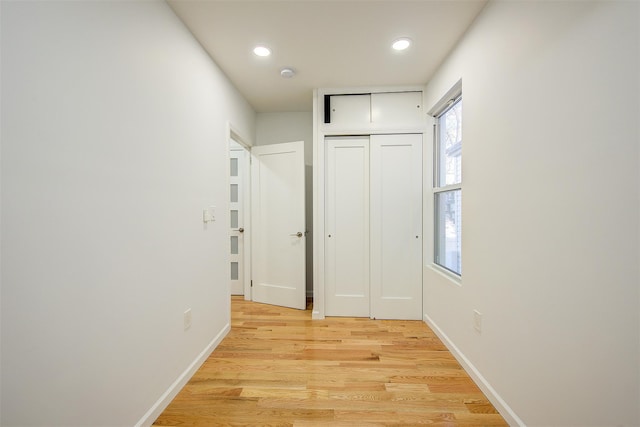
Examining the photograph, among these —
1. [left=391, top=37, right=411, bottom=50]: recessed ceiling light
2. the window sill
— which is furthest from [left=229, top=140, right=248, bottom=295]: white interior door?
the window sill

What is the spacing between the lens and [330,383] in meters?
1.87

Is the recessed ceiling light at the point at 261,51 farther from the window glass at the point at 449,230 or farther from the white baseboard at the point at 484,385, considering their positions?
the white baseboard at the point at 484,385

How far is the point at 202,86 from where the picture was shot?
212cm

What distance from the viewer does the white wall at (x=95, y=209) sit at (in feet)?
2.93

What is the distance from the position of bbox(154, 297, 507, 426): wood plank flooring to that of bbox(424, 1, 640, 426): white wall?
321 mm

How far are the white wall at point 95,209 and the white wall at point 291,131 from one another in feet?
5.74

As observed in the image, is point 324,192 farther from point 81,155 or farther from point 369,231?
point 81,155

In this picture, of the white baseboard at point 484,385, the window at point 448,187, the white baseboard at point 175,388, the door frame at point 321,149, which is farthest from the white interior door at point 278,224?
the white baseboard at point 484,385

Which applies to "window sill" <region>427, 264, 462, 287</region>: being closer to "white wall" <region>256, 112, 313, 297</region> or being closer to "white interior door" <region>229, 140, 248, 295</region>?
"white wall" <region>256, 112, 313, 297</region>

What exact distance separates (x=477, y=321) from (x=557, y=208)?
1.03 metres

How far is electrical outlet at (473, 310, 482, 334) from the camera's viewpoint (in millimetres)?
1823

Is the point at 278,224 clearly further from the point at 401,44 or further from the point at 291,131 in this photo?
the point at 401,44

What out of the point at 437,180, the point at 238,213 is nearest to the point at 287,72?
the point at 437,180

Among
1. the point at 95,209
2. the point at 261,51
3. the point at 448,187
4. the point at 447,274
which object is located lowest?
the point at 447,274
